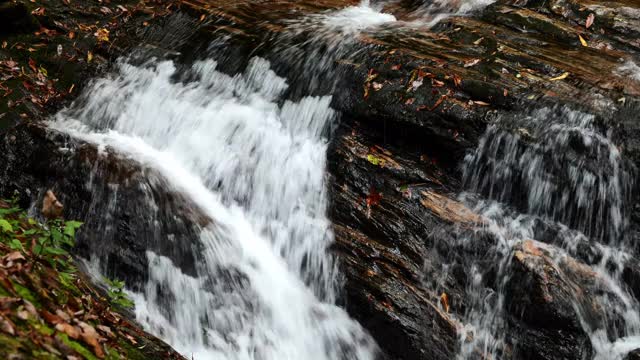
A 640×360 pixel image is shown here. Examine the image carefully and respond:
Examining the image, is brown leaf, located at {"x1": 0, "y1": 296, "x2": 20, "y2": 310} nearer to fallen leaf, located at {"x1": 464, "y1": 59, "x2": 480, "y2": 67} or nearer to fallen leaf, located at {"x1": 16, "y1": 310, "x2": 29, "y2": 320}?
fallen leaf, located at {"x1": 16, "y1": 310, "x2": 29, "y2": 320}

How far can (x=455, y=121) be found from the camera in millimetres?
6078

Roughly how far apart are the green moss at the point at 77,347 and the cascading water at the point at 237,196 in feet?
8.09

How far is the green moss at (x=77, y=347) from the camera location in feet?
9.38

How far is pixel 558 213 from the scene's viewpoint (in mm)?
5500

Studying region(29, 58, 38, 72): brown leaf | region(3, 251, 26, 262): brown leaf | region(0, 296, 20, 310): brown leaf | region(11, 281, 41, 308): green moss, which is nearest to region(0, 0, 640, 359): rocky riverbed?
region(29, 58, 38, 72): brown leaf

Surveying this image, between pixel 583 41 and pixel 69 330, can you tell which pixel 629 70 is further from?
pixel 69 330

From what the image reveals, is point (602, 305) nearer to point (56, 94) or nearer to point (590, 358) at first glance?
point (590, 358)

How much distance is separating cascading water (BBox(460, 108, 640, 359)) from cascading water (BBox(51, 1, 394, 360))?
51.8 inches

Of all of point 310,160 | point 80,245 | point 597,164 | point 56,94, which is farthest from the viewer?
point 56,94

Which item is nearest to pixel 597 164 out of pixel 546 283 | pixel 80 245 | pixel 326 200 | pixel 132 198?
pixel 546 283

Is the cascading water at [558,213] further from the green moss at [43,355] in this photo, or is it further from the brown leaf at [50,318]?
the green moss at [43,355]

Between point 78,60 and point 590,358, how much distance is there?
813cm

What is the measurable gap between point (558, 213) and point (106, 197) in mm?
4824

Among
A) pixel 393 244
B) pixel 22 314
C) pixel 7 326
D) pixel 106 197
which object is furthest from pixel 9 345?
pixel 393 244
